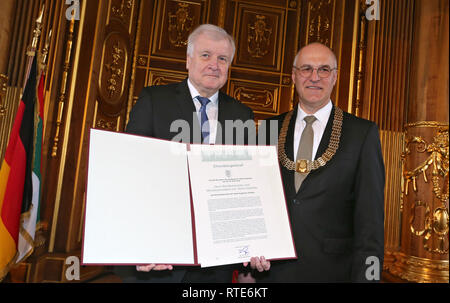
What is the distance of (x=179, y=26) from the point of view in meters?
4.70

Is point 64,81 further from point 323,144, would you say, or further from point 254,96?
point 323,144

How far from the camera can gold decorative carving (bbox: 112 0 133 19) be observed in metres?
3.92

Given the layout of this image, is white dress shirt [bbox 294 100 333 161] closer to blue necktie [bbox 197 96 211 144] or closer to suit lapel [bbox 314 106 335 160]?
suit lapel [bbox 314 106 335 160]

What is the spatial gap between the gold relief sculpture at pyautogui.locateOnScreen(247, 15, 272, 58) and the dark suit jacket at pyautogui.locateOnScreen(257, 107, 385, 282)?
3348 mm

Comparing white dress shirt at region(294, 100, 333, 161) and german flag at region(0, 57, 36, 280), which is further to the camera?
german flag at region(0, 57, 36, 280)

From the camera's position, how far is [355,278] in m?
1.59

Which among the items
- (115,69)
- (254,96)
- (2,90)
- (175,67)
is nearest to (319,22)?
(254,96)

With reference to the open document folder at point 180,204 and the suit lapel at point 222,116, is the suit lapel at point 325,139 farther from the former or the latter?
the suit lapel at point 222,116

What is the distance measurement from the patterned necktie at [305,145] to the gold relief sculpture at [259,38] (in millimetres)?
3199

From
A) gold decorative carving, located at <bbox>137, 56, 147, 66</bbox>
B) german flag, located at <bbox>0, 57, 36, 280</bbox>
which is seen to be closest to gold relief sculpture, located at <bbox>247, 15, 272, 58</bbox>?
gold decorative carving, located at <bbox>137, 56, 147, 66</bbox>

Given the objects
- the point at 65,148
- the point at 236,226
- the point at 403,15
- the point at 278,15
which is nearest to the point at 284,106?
the point at 278,15

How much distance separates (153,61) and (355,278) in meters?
3.85

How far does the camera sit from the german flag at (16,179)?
232cm

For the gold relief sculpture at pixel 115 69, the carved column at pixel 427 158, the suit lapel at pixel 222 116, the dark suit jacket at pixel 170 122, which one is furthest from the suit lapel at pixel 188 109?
the carved column at pixel 427 158
